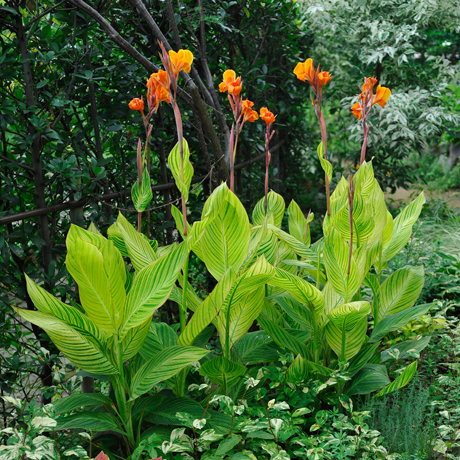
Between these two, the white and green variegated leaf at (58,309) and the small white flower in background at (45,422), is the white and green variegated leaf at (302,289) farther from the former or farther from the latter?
the small white flower in background at (45,422)

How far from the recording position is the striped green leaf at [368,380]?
4.93 ft

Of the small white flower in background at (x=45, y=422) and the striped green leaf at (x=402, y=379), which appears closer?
the small white flower in background at (x=45, y=422)

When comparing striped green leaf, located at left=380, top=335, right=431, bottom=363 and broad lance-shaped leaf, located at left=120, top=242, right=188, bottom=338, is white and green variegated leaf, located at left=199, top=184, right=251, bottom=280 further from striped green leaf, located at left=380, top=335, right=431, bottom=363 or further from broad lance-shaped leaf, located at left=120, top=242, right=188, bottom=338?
striped green leaf, located at left=380, top=335, right=431, bottom=363

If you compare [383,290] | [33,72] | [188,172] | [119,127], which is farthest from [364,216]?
[33,72]

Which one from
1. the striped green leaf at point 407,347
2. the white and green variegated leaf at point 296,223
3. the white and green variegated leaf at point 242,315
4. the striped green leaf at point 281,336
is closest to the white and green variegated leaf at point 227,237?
the white and green variegated leaf at point 242,315

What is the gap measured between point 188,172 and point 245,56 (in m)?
2.10

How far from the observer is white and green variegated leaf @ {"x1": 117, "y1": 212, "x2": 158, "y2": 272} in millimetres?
1474

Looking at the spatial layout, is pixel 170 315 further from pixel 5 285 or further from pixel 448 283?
A: pixel 448 283

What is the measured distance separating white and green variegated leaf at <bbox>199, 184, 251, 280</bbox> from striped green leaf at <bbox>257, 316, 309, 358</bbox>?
0.22 meters

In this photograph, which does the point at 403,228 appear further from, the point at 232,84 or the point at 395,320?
the point at 232,84

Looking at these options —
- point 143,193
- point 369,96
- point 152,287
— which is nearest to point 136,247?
point 143,193

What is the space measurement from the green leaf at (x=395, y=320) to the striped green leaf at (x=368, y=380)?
0.10 meters

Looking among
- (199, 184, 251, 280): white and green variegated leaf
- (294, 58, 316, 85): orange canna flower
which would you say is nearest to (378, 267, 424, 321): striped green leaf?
(199, 184, 251, 280): white and green variegated leaf

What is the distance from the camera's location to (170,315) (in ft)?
7.95
